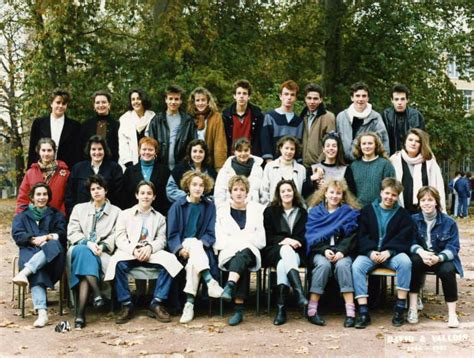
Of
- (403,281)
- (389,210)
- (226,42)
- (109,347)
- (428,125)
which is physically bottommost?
(109,347)

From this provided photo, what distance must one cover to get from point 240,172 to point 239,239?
860 mm

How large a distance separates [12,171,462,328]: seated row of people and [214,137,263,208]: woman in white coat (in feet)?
0.56

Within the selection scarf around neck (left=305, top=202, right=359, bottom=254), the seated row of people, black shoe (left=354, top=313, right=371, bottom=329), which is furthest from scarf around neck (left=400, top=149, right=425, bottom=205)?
black shoe (left=354, top=313, right=371, bottom=329)

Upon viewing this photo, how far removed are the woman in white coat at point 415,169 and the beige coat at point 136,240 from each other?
2.62 m

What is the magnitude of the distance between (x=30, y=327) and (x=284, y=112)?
381cm

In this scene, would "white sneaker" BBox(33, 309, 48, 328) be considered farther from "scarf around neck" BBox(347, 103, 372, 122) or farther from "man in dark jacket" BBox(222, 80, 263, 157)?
"scarf around neck" BBox(347, 103, 372, 122)

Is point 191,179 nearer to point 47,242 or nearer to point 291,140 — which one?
point 291,140

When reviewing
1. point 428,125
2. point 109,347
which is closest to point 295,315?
point 109,347

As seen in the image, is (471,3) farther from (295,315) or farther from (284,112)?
(295,315)

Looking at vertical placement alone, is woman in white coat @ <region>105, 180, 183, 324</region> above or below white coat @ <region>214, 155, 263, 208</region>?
below

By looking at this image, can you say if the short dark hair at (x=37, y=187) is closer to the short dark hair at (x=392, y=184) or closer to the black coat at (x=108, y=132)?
the black coat at (x=108, y=132)

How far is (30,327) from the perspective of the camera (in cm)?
670

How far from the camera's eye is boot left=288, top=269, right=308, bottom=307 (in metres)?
6.77

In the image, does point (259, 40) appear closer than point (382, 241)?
No
